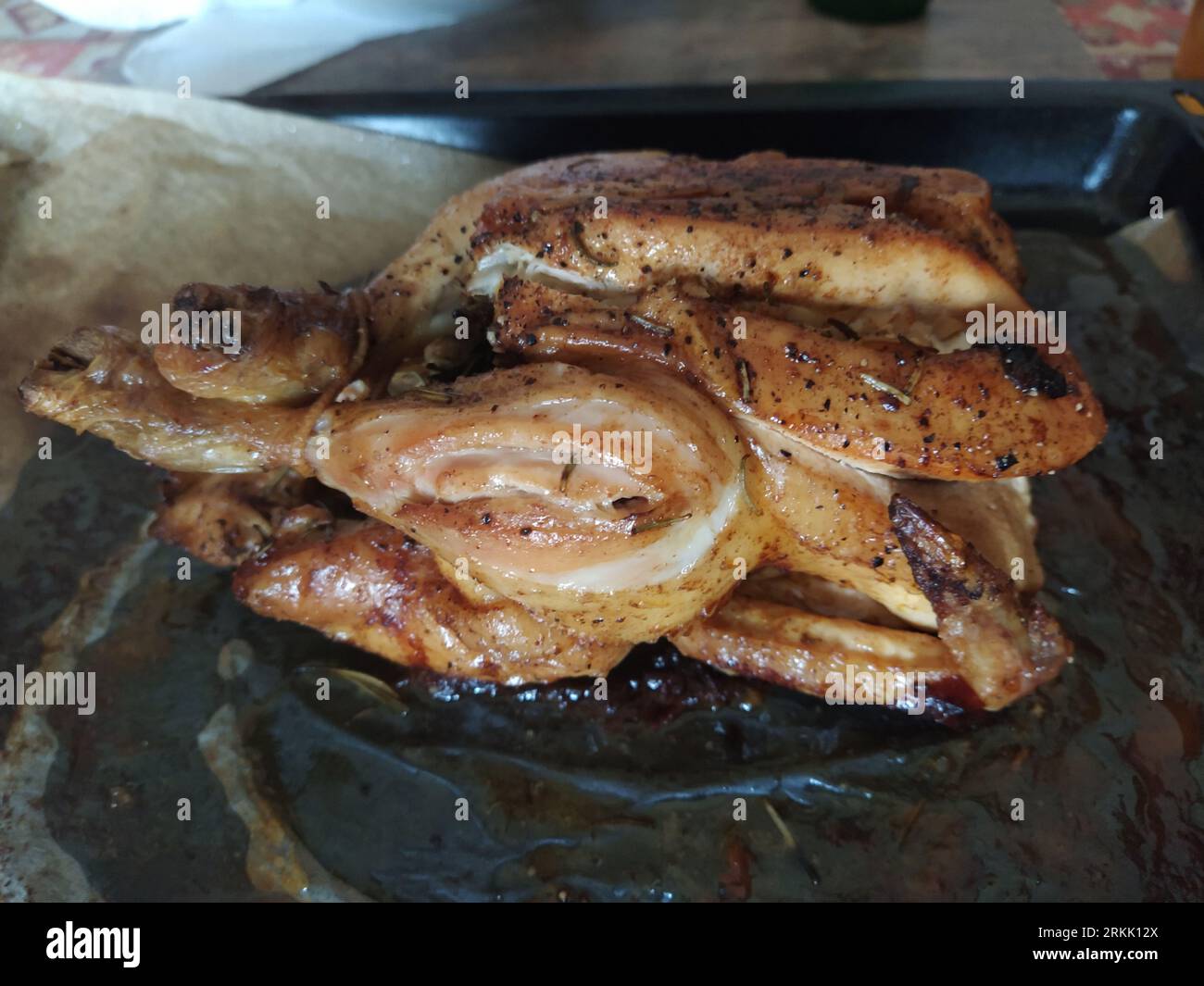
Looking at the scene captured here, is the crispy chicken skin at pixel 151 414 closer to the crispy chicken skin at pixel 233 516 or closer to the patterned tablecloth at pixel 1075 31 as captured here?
the crispy chicken skin at pixel 233 516

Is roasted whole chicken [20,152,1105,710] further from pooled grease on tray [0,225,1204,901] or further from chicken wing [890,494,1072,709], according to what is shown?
pooled grease on tray [0,225,1204,901]

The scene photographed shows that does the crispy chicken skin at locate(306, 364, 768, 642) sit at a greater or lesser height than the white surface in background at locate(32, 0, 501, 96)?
lesser

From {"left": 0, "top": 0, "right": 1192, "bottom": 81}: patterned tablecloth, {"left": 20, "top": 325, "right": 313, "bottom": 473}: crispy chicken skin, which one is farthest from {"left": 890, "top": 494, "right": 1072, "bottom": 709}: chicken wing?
{"left": 0, "top": 0, "right": 1192, "bottom": 81}: patterned tablecloth

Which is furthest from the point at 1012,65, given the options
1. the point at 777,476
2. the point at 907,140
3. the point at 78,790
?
the point at 78,790

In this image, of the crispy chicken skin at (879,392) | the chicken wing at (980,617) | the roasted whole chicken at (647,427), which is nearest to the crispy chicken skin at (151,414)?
the roasted whole chicken at (647,427)

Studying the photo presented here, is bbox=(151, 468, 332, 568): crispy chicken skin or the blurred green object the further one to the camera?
the blurred green object
